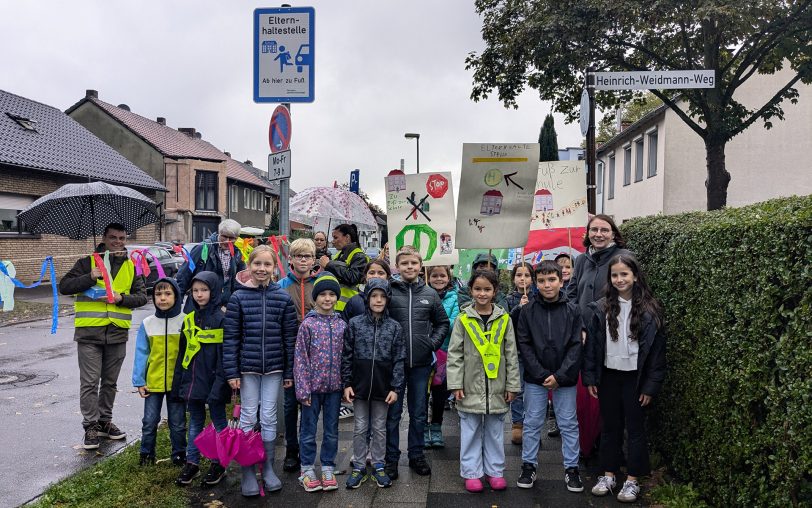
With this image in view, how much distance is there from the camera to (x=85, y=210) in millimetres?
7012

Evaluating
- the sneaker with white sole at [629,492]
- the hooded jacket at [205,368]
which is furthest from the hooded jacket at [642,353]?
the hooded jacket at [205,368]

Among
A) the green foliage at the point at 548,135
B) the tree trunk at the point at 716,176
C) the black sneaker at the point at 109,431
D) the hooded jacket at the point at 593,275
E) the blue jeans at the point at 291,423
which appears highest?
the green foliage at the point at 548,135

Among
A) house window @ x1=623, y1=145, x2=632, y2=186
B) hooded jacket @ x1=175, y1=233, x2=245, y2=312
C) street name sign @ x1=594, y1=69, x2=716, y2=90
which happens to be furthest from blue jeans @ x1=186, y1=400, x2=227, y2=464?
house window @ x1=623, y1=145, x2=632, y2=186

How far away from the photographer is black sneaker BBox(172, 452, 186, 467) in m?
5.46

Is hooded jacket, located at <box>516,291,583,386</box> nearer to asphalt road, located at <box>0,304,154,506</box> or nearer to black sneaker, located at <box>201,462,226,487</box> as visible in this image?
black sneaker, located at <box>201,462,226,487</box>

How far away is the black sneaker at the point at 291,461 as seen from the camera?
18.0 ft

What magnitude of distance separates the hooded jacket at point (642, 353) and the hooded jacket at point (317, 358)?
190cm

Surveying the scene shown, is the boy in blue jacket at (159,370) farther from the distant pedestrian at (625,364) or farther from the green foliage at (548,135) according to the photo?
the green foliage at (548,135)

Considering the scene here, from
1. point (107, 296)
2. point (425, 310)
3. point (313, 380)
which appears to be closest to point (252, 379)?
point (313, 380)

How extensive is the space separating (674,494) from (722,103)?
13.3 metres

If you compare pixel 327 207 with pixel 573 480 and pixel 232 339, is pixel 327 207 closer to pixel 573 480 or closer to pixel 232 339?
pixel 232 339

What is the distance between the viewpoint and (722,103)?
15.5 meters

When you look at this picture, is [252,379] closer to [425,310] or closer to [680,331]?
[425,310]

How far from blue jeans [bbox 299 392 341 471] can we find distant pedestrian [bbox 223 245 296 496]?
0.77 feet
